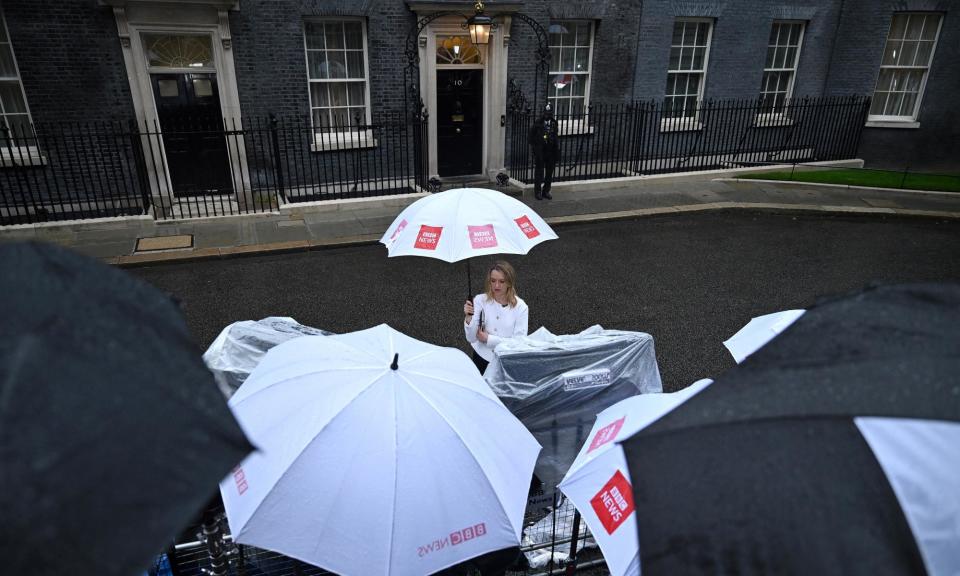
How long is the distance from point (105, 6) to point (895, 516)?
13.3 meters

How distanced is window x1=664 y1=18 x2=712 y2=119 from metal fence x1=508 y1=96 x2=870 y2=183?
18cm

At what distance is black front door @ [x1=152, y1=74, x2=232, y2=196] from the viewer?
1206 cm

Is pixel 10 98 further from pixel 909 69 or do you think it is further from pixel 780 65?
pixel 909 69

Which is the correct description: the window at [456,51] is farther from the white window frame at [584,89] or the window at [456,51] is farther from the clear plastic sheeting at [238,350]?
the clear plastic sheeting at [238,350]

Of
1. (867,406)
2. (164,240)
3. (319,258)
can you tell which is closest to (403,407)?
(867,406)

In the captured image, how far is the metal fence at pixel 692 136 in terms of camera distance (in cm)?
1497

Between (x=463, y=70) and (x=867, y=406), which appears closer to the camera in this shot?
(x=867, y=406)

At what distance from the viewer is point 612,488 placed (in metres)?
2.87

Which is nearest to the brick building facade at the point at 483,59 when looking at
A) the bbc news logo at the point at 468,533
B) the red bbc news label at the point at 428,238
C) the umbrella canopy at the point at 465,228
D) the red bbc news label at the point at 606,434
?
the umbrella canopy at the point at 465,228

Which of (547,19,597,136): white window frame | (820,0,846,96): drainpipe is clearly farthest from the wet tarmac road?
(820,0,846,96): drainpipe

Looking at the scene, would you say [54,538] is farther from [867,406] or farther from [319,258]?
[319,258]

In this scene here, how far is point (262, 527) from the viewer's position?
2.68 metres

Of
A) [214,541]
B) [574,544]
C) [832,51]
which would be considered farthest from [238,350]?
[832,51]

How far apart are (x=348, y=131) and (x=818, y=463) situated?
1309 centimetres
